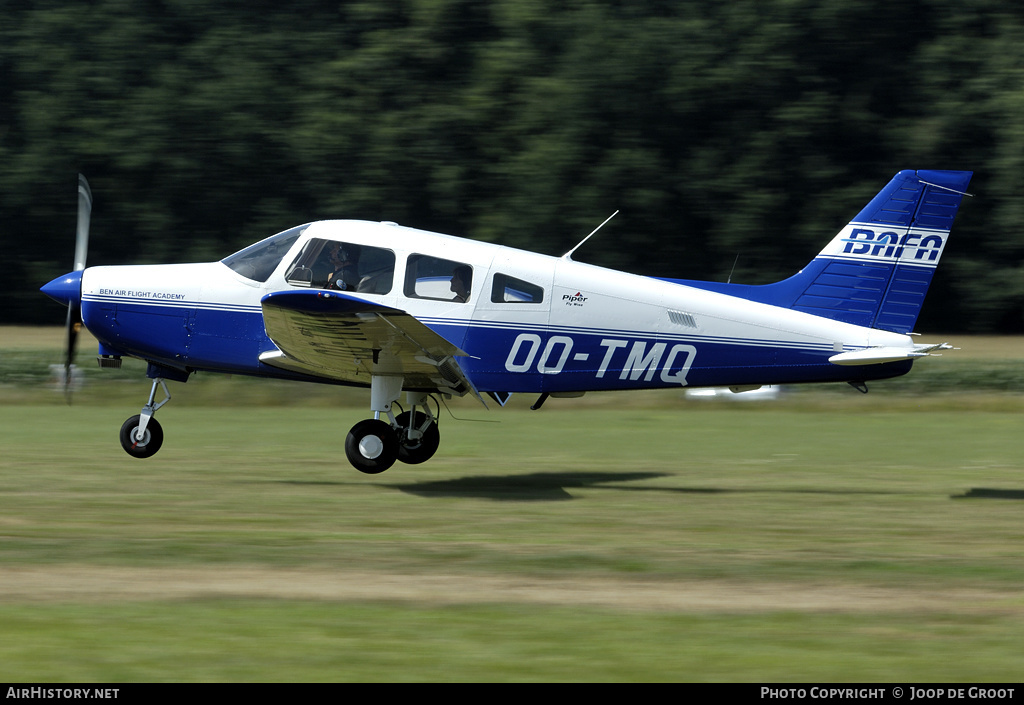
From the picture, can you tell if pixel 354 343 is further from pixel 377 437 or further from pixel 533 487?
pixel 533 487

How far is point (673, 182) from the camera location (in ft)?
75.9

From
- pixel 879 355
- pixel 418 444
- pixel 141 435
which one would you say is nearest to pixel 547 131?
pixel 418 444

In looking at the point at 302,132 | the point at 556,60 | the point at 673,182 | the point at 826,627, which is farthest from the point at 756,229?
the point at 826,627

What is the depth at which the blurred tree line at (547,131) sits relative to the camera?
895 inches

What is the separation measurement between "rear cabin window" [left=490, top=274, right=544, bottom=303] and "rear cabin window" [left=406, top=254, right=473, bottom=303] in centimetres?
23

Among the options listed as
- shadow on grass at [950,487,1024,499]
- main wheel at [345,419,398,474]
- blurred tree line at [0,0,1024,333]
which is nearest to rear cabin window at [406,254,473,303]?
main wheel at [345,419,398,474]

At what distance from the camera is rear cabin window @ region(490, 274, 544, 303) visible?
9742 mm

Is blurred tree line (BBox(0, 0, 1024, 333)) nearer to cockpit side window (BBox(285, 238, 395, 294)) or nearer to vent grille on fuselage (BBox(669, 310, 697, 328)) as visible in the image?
vent grille on fuselage (BBox(669, 310, 697, 328))

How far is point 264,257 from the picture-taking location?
32.7 feet

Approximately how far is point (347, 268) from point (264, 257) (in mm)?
867

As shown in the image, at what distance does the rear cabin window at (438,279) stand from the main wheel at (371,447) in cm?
127

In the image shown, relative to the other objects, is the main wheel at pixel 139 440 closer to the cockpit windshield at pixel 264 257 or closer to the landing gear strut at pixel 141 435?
the landing gear strut at pixel 141 435

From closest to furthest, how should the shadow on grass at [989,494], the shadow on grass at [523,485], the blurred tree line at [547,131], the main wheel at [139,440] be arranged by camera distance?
the shadow on grass at [523,485] → the shadow on grass at [989,494] → the main wheel at [139,440] → the blurred tree line at [547,131]

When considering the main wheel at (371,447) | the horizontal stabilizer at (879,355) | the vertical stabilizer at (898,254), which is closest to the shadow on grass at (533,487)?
the main wheel at (371,447)
